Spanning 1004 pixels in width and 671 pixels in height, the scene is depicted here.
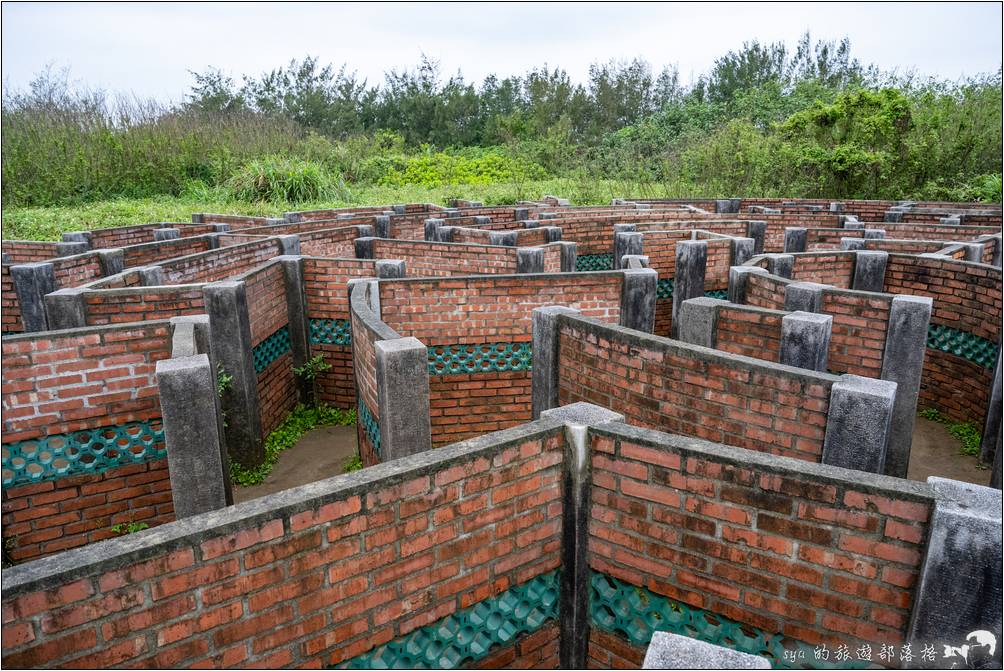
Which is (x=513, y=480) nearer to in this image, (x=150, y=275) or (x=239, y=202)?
(x=150, y=275)

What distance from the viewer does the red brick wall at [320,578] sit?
184 cm

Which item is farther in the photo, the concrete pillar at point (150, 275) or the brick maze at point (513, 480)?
the concrete pillar at point (150, 275)

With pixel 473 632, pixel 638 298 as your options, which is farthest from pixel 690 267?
pixel 473 632

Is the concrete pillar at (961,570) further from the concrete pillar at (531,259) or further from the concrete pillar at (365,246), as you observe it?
the concrete pillar at (365,246)

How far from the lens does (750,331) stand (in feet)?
14.2

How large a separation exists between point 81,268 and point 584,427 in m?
7.48

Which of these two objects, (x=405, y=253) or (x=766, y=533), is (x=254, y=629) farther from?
(x=405, y=253)

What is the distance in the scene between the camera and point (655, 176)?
24516 mm

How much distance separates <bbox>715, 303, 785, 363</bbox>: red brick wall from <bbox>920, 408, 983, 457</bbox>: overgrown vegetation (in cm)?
336

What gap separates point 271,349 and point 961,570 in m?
6.10

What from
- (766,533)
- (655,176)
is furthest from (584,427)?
(655,176)

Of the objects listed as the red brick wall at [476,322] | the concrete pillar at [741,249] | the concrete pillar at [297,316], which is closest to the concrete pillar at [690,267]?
the concrete pillar at [741,249]

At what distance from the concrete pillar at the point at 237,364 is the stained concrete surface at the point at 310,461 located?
288 mm

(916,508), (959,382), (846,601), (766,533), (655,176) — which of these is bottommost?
(959,382)
